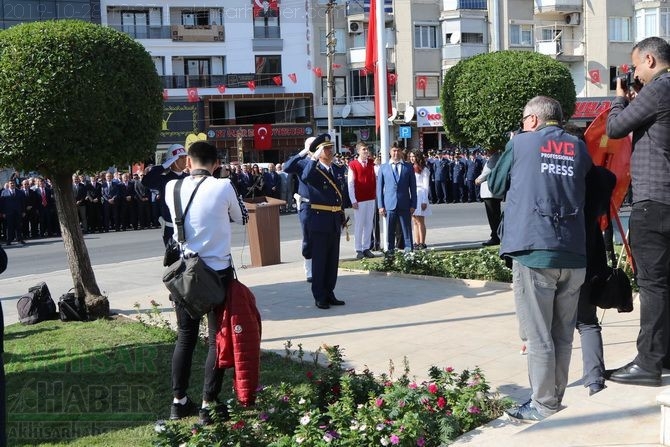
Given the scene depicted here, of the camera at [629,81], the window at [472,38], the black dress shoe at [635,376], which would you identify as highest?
the window at [472,38]

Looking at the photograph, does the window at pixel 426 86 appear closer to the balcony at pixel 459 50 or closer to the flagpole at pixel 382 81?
the balcony at pixel 459 50

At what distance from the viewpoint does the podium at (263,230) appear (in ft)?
43.1

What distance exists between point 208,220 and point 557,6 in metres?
48.6

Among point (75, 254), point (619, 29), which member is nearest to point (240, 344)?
point (75, 254)

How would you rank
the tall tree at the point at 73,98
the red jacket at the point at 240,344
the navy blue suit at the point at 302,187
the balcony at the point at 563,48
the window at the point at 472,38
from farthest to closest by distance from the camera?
1. the balcony at the point at 563,48
2. the window at the point at 472,38
3. the navy blue suit at the point at 302,187
4. the tall tree at the point at 73,98
5. the red jacket at the point at 240,344

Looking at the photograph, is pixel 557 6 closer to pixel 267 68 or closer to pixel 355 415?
pixel 267 68

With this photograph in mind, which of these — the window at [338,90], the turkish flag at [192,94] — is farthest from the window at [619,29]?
the turkish flag at [192,94]

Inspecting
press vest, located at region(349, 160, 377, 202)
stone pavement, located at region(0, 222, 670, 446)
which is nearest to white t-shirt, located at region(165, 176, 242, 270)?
stone pavement, located at region(0, 222, 670, 446)

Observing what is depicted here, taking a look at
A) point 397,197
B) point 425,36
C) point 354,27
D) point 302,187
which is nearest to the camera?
point 302,187

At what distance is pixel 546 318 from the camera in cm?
473

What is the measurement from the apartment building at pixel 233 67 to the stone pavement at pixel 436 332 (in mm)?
37687

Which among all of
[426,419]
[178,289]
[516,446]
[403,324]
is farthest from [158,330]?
[516,446]

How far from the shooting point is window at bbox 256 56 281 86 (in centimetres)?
5169

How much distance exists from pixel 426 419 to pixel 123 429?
7.12ft
